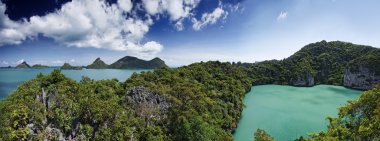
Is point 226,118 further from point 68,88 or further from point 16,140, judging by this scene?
point 16,140

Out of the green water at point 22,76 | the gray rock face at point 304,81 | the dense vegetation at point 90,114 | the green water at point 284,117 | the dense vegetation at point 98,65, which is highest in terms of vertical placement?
the dense vegetation at point 98,65

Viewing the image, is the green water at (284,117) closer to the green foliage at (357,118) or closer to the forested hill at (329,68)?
the green foliage at (357,118)

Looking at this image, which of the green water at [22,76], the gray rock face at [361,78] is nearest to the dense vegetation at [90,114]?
the green water at [22,76]

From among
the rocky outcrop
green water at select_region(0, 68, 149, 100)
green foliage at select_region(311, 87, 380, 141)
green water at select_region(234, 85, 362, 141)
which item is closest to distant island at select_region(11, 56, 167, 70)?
green water at select_region(0, 68, 149, 100)

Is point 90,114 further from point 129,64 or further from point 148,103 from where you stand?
point 129,64

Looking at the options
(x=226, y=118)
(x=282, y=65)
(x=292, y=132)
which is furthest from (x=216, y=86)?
(x=282, y=65)

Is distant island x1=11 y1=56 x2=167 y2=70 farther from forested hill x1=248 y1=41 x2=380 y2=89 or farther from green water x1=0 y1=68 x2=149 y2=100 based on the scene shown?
forested hill x1=248 y1=41 x2=380 y2=89
